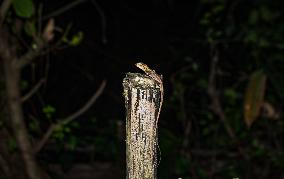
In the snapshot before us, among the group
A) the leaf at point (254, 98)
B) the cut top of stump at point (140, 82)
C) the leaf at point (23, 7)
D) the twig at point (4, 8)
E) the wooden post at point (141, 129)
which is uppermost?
the twig at point (4, 8)

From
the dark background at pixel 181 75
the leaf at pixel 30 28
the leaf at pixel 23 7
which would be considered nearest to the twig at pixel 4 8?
the leaf at pixel 23 7

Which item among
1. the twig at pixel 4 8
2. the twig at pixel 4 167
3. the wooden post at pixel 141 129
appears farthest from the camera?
the twig at pixel 4 167

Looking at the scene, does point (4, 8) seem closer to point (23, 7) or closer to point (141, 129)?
point (23, 7)

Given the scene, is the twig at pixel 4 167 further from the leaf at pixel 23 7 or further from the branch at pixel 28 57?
the leaf at pixel 23 7

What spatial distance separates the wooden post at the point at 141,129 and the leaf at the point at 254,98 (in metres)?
2.47

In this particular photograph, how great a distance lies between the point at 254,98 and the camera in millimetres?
3639

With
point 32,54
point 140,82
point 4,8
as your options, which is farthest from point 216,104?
point 140,82

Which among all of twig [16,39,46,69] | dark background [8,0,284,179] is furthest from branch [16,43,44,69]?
dark background [8,0,284,179]

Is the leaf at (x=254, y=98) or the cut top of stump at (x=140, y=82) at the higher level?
the leaf at (x=254, y=98)

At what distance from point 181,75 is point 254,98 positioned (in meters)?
0.81

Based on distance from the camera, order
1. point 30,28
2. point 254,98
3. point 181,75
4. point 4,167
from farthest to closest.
Result: point 181,75
point 254,98
point 30,28
point 4,167

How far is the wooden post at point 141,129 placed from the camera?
1.13m

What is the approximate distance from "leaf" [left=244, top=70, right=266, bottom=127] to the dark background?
0.17 metres

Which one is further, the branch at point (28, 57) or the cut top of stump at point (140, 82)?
the branch at point (28, 57)
